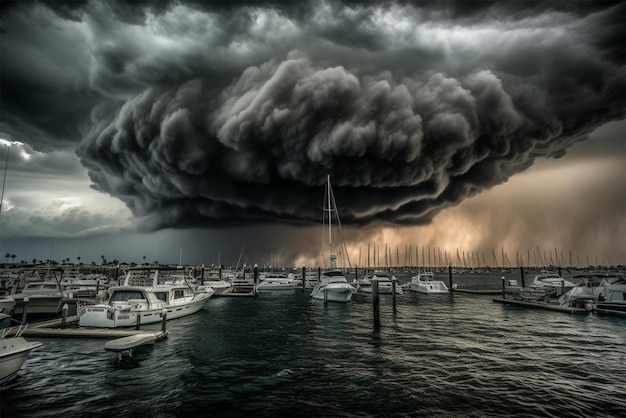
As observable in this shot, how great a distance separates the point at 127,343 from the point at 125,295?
415 inches

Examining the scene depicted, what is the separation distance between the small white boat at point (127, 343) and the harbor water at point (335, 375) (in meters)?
0.62

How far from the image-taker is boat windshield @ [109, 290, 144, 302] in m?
27.2

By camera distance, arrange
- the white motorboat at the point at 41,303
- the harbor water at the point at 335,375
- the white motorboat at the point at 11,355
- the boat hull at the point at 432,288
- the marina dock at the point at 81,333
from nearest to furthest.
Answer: the harbor water at the point at 335,375
the white motorboat at the point at 11,355
the marina dock at the point at 81,333
the white motorboat at the point at 41,303
the boat hull at the point at 432,288

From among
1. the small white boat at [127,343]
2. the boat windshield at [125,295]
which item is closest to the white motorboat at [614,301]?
the small white boat at [127,343]

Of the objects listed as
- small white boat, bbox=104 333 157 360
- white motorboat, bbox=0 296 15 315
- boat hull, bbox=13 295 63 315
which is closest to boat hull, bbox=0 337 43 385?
small white boat, bbox=104 333 157 360

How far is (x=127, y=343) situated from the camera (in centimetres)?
1825

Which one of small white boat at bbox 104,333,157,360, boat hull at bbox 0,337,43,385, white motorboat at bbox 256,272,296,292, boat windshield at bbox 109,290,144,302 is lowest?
white motorboat at bbox 256,272,296,292

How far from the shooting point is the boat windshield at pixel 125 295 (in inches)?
1071

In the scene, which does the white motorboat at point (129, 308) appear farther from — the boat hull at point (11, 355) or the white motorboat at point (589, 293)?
the white motorboat at point (589, 293)

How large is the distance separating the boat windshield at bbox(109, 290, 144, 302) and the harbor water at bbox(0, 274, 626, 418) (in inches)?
118

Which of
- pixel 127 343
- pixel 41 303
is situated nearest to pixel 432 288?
pixel 127 343

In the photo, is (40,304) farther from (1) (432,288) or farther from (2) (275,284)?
(1) (432,288)

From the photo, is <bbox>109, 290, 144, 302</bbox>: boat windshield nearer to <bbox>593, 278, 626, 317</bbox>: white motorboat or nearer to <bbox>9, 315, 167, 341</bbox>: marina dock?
<bbox>9, 315, 167, 341</bbox>: marina dock

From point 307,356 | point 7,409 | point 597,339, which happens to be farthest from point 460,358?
point 7,409
